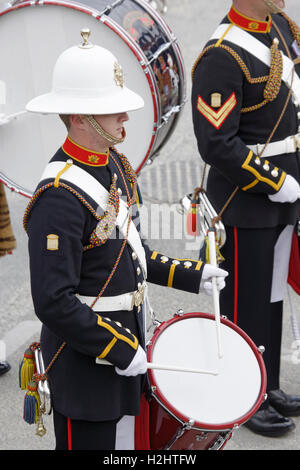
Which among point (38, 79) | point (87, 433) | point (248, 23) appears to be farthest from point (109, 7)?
point (87, 433)

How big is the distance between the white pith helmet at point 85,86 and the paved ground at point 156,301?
1812 mm

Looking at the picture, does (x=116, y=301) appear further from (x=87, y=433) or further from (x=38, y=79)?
(x=38, y=79)

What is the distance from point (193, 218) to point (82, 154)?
4.21 ft

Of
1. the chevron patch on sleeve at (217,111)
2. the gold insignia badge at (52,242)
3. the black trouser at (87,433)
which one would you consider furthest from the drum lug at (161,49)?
the black trouser at (87,433)

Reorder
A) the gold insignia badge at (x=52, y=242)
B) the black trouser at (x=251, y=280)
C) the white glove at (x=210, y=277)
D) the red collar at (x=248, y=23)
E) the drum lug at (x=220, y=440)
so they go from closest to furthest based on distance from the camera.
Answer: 1. the gold insignia badge at (x=52, y=242)
2. the drum lug at (x=220, y=440)
3. the white glove at (x=210, y=277)
4. the red collar at (x=248, y=23)
5. the black trouser at (x=251, y=280)

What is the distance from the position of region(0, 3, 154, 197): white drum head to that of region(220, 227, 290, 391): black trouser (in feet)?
2.26

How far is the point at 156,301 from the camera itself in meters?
5.01

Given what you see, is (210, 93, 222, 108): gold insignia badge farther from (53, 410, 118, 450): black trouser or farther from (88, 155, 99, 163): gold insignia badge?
(53, 410, 118, 450): black trouser

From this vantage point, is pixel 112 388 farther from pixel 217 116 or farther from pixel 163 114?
pixel 163 114

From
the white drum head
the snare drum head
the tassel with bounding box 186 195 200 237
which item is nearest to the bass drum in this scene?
the white drum head

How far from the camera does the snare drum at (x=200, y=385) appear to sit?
2.70m

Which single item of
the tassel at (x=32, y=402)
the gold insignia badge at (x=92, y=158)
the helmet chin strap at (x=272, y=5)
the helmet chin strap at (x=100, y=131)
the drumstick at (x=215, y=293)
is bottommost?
the tassel at (x=32, y=402)

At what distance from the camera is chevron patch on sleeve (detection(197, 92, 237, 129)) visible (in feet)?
11.1

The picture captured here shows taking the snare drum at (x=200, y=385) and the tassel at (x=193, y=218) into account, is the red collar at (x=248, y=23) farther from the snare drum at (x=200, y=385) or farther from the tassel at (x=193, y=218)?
the snare drum at (x=200, y=385)
